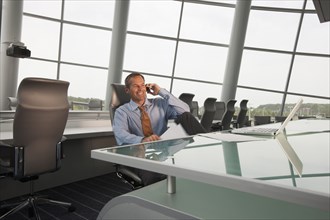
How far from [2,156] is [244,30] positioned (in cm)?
697

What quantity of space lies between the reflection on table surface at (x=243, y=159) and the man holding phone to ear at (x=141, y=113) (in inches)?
35.6

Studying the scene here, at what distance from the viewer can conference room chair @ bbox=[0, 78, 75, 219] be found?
7.01 feet

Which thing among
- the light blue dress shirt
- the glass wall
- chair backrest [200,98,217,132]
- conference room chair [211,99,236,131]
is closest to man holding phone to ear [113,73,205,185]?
the light blue dress shirt

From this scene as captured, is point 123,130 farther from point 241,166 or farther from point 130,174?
point 241,166

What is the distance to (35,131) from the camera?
7.32ft

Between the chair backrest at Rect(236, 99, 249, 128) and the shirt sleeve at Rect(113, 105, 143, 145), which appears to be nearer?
the shirt sleeve at Rect(113, 105, 143, 145)

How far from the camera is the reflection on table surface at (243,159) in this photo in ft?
2.72

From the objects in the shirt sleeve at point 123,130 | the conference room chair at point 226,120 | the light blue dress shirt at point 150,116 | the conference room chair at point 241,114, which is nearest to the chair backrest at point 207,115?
the conference room chair at point 226,120

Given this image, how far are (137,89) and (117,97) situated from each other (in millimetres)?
210

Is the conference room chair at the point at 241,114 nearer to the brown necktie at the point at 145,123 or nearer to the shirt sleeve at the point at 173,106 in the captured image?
the shirt sleeve at the point at 173,106

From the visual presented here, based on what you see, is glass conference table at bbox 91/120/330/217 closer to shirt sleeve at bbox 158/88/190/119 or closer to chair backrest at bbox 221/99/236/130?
shirt sleeve at bbox 158/88/190/119

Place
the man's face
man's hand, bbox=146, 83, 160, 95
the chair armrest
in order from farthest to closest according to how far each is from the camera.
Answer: man's hand, bbox=146, 83, 160, 95, the man's face, the chair armrest

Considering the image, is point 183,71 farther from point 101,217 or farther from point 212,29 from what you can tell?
point 101,217

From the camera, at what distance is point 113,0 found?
798 cm
